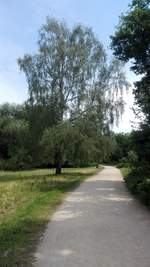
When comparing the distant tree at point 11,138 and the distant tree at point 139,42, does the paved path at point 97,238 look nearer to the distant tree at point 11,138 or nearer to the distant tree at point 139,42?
the distant tree at point 139,42

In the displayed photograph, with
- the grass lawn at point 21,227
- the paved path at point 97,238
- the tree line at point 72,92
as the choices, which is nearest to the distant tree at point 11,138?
the tree line at point 72,92

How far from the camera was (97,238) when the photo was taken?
8.80 m

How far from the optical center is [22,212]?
1320 cm

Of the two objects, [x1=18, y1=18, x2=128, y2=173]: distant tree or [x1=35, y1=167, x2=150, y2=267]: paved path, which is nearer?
[x1=35, y1=167, x2=150, y2=267]: paved path

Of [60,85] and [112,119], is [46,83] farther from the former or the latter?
[112,119]

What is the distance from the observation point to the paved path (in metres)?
6.89

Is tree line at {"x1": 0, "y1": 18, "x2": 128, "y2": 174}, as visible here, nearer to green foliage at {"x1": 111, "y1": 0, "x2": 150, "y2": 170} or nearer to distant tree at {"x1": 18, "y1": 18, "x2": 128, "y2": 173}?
distant tree at {"x1": 18, "y1": 18, "x2": 128, "y2": 173}

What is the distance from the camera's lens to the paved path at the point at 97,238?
271 inches

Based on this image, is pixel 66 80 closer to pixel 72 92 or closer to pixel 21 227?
pixel 72 92

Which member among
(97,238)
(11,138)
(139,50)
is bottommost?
(97,238)

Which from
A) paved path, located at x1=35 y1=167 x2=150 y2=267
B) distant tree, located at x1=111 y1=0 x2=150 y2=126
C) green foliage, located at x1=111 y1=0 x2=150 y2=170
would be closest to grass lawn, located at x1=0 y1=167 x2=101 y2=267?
paved path, located at x1=35 y1=167 x2=150 y2=267

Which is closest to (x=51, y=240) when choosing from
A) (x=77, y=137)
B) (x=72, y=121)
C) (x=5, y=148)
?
(x=77, y=137)

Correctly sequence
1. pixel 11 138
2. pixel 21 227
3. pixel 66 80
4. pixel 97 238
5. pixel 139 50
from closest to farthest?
pixel 97 238, pixel 21 227, pixel 139 50, pixel 66 80, pixel 11 138

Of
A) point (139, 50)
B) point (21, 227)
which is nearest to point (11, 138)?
point (139, 50)
